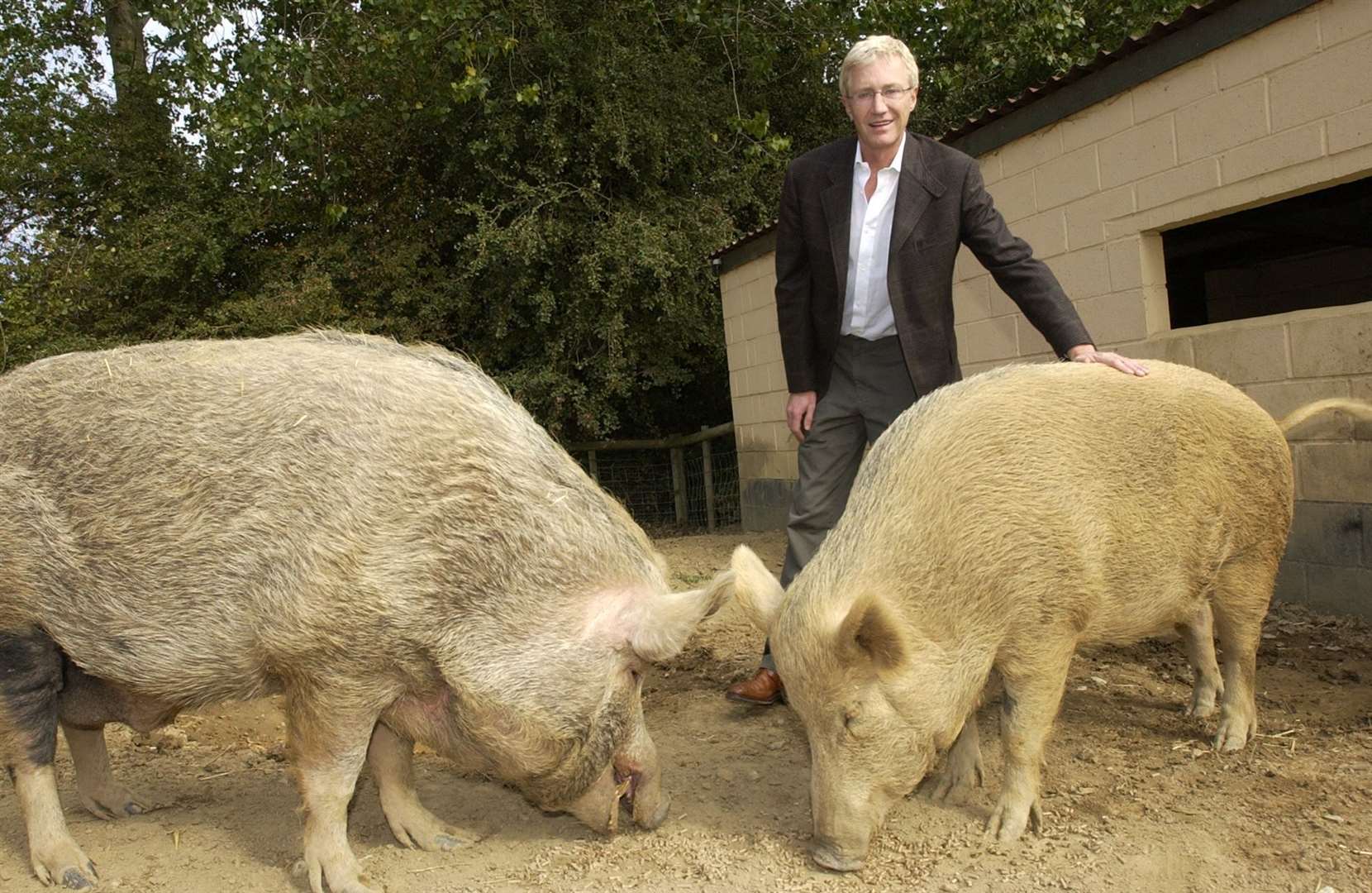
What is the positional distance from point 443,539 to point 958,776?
185 centimetres

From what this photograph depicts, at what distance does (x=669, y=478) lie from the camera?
552 inches

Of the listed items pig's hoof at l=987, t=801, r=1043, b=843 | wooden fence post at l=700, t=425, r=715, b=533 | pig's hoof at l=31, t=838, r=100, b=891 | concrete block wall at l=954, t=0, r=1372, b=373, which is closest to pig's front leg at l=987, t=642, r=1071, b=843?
pig's hoof at l=987, t=801, r=1043, b=843

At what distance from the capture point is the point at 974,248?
A: 3.98 metres

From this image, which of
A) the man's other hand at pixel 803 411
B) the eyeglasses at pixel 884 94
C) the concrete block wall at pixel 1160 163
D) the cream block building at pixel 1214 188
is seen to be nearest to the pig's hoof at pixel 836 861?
the man's other hand at pixel 803 411

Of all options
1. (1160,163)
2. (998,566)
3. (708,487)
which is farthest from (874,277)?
(708,487)

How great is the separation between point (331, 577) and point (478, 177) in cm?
1091

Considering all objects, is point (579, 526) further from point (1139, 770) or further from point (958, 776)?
point (1139, 770)

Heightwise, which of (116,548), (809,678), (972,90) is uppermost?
(972,90)

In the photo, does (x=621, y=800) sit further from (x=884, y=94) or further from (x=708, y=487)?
(x=708, y=487)

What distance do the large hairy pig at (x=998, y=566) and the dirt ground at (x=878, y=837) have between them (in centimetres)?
21

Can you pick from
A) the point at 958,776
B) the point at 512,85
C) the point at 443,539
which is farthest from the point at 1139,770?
the point at 512,85

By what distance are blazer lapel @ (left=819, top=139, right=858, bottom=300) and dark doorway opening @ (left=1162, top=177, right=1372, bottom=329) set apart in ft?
12.9

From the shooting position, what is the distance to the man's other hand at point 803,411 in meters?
4.32

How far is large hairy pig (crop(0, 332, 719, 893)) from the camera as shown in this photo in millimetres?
3072
